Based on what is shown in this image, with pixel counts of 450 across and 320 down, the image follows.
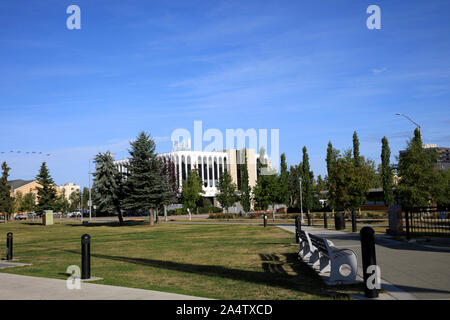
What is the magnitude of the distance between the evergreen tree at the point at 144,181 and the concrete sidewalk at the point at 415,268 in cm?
3201

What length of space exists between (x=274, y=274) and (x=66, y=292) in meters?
4.90

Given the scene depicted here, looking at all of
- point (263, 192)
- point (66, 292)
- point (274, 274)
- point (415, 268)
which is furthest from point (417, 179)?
point (66, 292)

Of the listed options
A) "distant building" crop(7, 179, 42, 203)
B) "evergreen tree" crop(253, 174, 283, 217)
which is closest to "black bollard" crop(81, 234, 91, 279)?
"evergreen tree" crop(253, 174, 283, 217)

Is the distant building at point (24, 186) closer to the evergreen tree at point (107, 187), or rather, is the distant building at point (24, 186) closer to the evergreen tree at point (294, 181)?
the evergreen tree at point (294, 181)

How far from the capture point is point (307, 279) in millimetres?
10289

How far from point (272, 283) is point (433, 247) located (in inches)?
A: 331

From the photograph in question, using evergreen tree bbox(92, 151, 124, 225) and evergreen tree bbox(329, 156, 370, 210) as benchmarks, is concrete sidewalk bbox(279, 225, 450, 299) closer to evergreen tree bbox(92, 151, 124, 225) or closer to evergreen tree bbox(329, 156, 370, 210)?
evergreen tree bbox(329, 156, 370, 210)

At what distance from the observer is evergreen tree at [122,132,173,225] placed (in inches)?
1844

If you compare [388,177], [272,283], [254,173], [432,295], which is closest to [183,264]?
[272,283]

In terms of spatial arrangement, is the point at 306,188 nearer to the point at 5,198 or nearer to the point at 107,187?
→ the point at 107,187

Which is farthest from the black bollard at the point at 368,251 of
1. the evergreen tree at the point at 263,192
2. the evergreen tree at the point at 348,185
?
the evergreen tree at the point at 263,192

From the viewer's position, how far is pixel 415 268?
11141 millimetres

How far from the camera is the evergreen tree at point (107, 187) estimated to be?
50325mm
